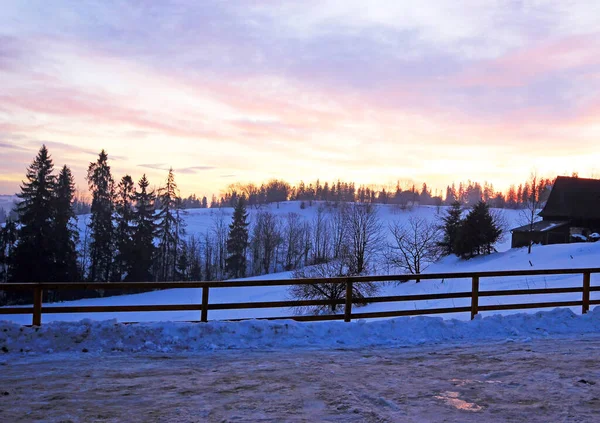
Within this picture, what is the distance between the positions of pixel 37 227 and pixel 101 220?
10.7 m

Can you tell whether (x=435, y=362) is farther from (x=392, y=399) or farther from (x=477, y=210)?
(x=477, y=210)

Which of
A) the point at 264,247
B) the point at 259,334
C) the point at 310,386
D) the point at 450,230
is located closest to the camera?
the point at 310,386

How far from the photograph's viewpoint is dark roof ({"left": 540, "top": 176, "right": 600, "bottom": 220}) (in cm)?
4659

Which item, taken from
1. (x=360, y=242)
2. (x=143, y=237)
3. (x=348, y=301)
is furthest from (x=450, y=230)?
(x=348, y=301)

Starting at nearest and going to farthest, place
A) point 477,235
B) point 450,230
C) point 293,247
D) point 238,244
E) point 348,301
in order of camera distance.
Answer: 1. point 348,301
2. point 477,235
3. point 450,230
4. point 238,244
5. point 293,247

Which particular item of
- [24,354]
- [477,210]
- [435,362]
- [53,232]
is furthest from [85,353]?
[477,210]

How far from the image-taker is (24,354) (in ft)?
23.6

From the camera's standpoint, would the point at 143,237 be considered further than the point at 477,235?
Yes

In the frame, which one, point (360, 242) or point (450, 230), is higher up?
point (450, 230)

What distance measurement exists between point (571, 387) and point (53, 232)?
44.5 meters

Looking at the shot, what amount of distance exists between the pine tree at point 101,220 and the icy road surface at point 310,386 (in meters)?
47.1

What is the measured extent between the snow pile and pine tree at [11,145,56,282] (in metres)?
37.2

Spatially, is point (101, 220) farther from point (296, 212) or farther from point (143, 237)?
point (296, 212)

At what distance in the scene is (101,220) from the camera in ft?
169
